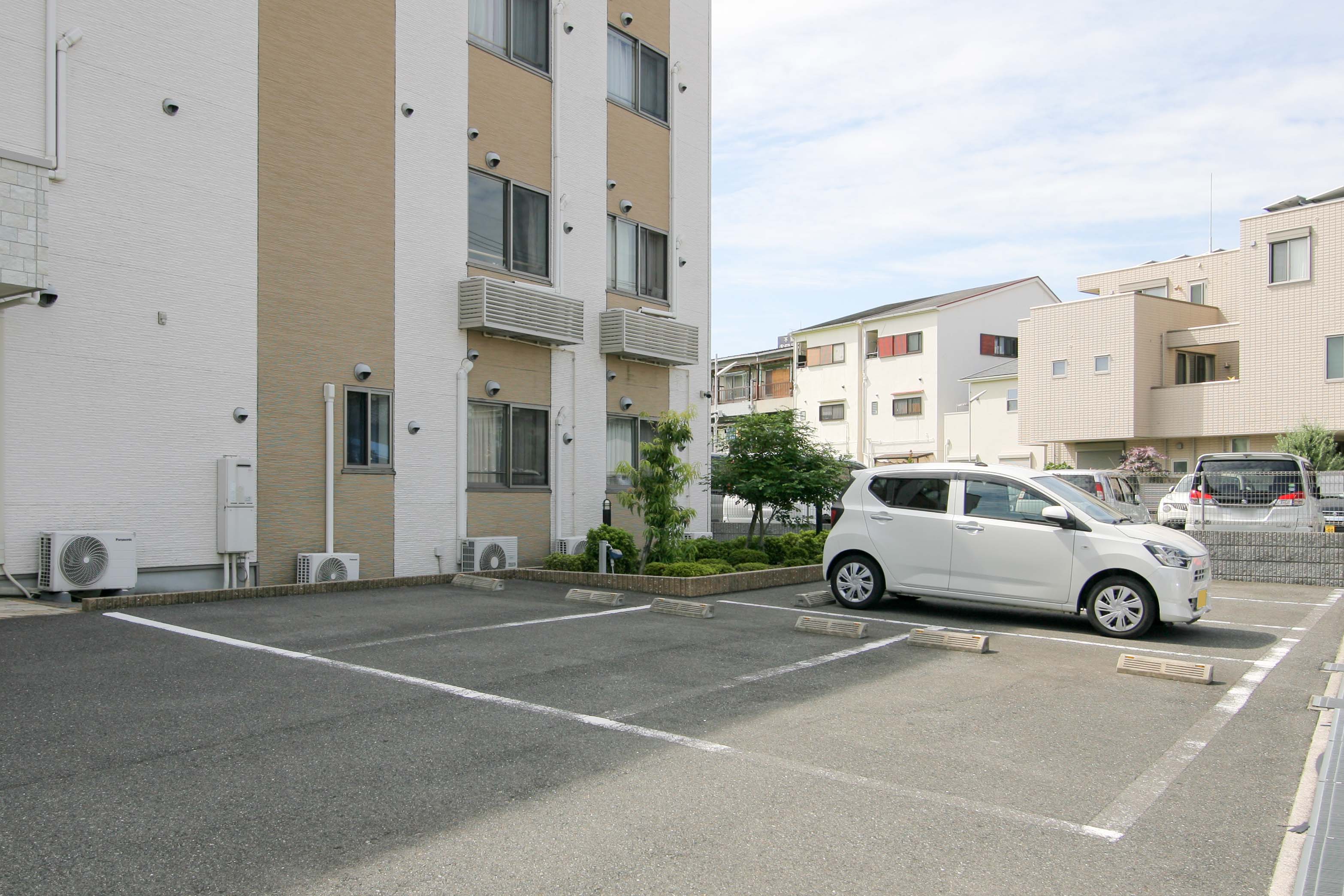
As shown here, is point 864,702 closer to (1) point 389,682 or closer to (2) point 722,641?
(2) point 722,641

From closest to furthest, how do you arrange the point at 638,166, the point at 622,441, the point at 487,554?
1. the point at 487,554
2. the point at 622,441
3. the point at 638,166

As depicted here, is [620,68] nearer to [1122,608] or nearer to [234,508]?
[234,508]

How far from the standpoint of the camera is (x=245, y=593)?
10.1m

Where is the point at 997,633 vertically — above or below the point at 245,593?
below

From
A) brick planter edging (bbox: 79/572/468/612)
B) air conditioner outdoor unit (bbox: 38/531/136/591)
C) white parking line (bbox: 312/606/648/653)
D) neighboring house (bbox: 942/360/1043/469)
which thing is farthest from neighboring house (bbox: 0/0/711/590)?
neighboring house (bbox: 942/360/1043/469)

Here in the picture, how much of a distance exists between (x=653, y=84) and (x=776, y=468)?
25.6 feet

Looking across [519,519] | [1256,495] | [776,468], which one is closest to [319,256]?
[519,519]

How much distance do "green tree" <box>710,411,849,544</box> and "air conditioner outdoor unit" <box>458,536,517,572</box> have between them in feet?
10.6

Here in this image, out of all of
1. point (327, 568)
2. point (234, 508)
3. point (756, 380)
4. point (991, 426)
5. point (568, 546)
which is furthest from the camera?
point (756, 380)

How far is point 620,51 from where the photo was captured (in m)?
16.7

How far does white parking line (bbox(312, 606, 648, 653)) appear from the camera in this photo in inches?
298

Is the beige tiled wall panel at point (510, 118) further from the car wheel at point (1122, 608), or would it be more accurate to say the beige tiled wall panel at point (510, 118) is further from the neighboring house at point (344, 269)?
the car wheel at point (1122, 608)

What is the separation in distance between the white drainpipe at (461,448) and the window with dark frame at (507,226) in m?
1.65

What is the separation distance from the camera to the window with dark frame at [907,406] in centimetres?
4050
